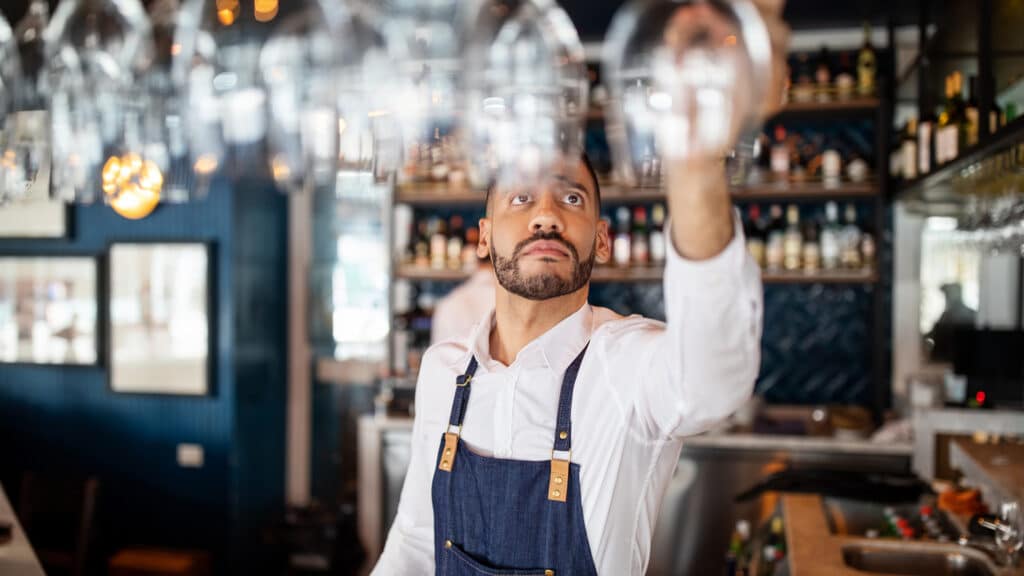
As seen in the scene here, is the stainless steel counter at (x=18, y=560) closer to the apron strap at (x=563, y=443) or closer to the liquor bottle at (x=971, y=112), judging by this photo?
the apron strap at (x=563, y=443)

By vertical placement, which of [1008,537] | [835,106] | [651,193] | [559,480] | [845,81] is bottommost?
[1008,537]

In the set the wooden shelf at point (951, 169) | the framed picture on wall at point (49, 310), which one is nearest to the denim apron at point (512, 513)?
the wooden shelf at point (951, 169)


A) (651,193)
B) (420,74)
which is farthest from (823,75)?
(420,74)

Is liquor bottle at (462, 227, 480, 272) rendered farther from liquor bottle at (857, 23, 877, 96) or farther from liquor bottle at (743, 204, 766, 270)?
liquor bottle at (857, 23, 877, 96)

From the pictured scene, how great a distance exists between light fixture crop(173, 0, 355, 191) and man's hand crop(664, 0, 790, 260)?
1.94 feet

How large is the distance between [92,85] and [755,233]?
12.8 feet

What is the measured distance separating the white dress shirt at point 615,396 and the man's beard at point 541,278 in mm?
101

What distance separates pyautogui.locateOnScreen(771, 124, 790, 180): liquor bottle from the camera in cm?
457

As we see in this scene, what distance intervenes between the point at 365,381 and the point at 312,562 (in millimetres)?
1230

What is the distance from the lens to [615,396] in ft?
4.79

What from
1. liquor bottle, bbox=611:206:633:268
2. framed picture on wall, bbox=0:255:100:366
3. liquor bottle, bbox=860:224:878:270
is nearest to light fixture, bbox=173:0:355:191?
liquor bottle, bbox=611:206:633:268

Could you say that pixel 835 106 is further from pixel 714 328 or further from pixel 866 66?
pixel 714 328

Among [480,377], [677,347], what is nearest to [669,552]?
[480,377]

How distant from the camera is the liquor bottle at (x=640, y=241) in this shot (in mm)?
4746
